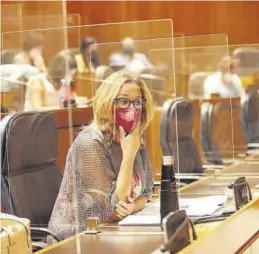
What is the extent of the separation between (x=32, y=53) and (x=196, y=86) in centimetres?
232

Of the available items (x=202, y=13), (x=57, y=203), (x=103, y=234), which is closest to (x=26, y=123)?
(x=57, y=203)

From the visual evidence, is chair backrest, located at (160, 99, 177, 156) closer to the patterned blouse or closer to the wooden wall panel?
the patterned blouse

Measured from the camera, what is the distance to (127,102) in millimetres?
2529

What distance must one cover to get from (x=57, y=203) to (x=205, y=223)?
66cm

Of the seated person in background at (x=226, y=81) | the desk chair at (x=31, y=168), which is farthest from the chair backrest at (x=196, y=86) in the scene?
the desk chair at (x=31, y=168)

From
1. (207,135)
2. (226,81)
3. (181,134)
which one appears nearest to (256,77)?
(226,81)

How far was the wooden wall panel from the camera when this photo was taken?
7.17 m

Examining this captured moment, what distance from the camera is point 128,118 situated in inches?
98.8

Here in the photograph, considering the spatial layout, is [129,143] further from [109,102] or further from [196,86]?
[196,86]

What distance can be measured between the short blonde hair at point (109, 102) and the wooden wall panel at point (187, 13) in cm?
421

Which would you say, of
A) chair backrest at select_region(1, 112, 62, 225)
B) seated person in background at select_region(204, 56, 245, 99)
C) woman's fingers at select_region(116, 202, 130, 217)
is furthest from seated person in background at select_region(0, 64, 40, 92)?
seated person in background at select_region(204, 56, 245, 99)

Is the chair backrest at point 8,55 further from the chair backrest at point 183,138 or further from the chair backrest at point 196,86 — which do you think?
the chair backrest at point 196,86

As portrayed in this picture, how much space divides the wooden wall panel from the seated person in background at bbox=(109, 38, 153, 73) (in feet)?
11.8

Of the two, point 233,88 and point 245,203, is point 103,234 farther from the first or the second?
point 233,88
